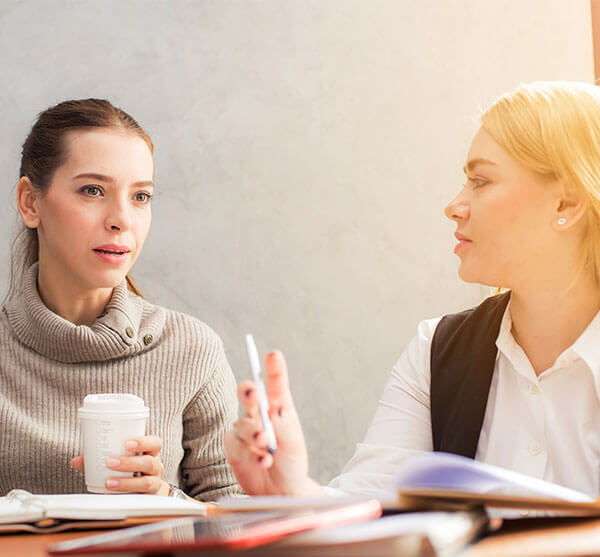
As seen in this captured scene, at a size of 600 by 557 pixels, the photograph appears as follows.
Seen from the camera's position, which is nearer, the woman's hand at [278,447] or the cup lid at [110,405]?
the woman's hand at [278,447]

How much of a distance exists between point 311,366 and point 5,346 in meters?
0.88

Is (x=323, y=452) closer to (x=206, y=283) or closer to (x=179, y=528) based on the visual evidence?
(x=206, y=283)

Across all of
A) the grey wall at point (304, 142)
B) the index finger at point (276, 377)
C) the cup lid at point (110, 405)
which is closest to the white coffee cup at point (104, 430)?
the cup lid at point (110, 405)

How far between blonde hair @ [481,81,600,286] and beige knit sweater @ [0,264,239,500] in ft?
2.69

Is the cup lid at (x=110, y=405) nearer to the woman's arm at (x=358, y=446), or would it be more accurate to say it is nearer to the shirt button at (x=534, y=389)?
the woman's arm at (x=358, y=446)

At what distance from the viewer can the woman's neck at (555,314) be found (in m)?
1.40

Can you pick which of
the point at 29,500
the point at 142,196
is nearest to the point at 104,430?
the point at 29,500

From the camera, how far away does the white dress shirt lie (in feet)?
4.34

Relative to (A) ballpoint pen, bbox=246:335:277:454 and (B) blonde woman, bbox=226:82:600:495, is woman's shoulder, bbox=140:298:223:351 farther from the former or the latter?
(A) ballpoint pen, bbox=246:335:277:454

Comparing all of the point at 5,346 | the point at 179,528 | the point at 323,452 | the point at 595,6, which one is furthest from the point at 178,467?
the point at 595,6

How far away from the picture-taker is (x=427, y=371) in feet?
4.97

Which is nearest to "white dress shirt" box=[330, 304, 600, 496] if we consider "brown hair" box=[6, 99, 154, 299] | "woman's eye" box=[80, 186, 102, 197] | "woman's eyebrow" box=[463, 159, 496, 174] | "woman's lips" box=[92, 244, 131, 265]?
"woman's eyebrow" box=[463, 159, 496, 174]

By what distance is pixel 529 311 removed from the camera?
56.4 inches

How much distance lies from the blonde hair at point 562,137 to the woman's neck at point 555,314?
44 millimetres
